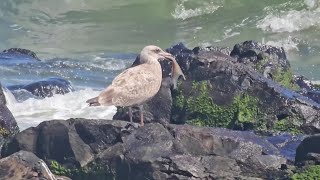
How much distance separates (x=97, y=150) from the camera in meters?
7.98

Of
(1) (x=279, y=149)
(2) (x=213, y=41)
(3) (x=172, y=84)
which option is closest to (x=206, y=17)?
(2) (x=213, y=41)

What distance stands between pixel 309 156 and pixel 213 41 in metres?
17.0

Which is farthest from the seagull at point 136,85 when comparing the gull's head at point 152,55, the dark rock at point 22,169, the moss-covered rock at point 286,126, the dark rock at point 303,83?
the dark rock at point 303,83

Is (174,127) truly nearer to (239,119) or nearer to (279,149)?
(279,149)

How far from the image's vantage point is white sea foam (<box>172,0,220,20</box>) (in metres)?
27.3

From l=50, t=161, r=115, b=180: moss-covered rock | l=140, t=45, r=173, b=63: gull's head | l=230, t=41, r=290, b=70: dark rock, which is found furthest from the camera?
l=230, t=41, r=290, b=70: dark rock

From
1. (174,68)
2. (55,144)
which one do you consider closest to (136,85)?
(174,68)

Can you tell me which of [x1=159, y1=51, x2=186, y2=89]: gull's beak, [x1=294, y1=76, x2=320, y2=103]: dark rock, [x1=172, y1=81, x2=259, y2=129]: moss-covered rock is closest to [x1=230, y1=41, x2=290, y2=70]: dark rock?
[x1=294, y1=76, x2=320, y2=103]: dark rock

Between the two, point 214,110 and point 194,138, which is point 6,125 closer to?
point 214,110

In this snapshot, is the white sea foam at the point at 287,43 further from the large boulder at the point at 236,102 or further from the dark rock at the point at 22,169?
the dark rock at the point at 22,169

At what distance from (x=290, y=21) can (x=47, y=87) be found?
1115 cm

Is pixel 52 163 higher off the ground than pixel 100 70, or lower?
higher

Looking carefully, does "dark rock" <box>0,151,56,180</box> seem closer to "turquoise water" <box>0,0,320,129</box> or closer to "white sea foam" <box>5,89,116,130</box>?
"white sea foam" <box>5,89,116,130</box>

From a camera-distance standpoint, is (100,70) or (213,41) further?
(213,41)
